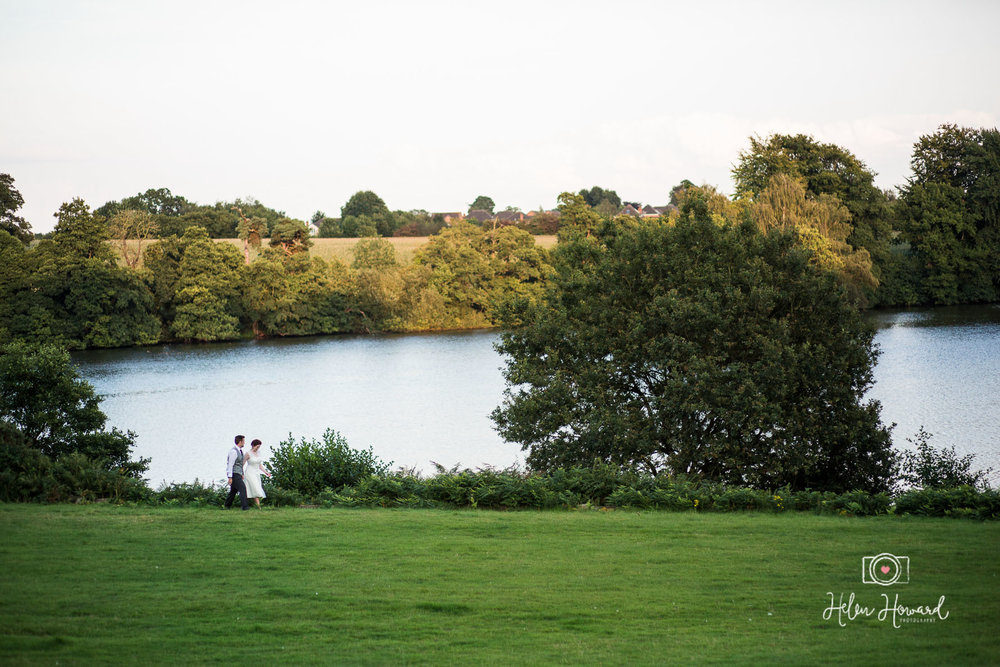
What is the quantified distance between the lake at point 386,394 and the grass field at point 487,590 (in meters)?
12.0

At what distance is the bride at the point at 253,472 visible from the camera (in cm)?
1722

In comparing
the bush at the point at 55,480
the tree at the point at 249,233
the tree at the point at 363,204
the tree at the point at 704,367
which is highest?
the tree at the point at 363,204

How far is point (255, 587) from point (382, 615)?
6.41 ft

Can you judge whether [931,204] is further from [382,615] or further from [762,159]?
[382,615]

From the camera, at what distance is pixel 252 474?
1727 cm

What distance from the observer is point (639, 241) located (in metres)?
24.7

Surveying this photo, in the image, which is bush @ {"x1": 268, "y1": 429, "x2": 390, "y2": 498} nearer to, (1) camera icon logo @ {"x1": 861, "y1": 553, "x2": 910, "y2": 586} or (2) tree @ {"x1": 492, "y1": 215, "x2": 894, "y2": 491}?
(2) tree @ {"x1": 492, "y1": 215, "x2": 894, "y2": 491}

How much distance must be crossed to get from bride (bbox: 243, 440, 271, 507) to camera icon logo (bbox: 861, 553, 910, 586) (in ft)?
36.2

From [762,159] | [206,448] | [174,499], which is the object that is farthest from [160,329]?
[174,499]

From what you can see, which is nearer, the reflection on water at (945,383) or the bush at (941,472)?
the bush at (941,472)

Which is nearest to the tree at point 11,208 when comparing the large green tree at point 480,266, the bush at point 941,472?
the large green tree at point 480,266

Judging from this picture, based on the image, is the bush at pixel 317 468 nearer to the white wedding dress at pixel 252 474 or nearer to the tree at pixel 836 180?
the white wedding dress at pixel 252 474

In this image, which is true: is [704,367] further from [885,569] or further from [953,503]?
[885,569]

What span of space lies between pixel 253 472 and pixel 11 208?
2748 inches
